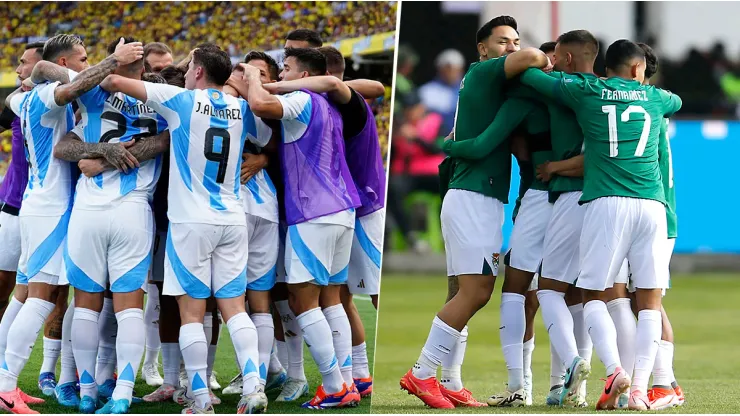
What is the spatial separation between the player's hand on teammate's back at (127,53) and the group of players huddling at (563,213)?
184 cm

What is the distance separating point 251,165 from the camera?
6.14 m

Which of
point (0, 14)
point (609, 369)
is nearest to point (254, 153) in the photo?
point (609, 369)

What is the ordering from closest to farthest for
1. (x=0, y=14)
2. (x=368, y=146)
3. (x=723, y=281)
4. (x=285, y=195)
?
(x=285, y=195), (x=368, y=146), (x=0, y=14), (x=723, y=281)

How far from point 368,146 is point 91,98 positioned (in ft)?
5.70

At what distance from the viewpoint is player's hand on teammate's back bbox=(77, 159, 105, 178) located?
585cm

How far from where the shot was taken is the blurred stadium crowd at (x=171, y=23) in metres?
13.5

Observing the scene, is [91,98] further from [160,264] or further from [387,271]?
[387,271]

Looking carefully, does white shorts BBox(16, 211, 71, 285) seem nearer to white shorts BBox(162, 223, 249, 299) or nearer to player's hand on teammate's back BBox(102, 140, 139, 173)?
player's hand on teammate's back BBox(102, 140, 139, 173)

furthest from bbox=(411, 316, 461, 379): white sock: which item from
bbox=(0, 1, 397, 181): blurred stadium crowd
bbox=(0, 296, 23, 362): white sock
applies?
bbox=(0, 1, 397, 181): blurred stadium crowd

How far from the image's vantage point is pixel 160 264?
639 cm

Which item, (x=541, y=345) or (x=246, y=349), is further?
(x=541, y=345)

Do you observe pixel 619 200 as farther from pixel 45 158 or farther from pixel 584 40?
pixel 45 158

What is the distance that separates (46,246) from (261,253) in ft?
3.90

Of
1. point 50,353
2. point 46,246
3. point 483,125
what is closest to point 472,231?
point 483,125
